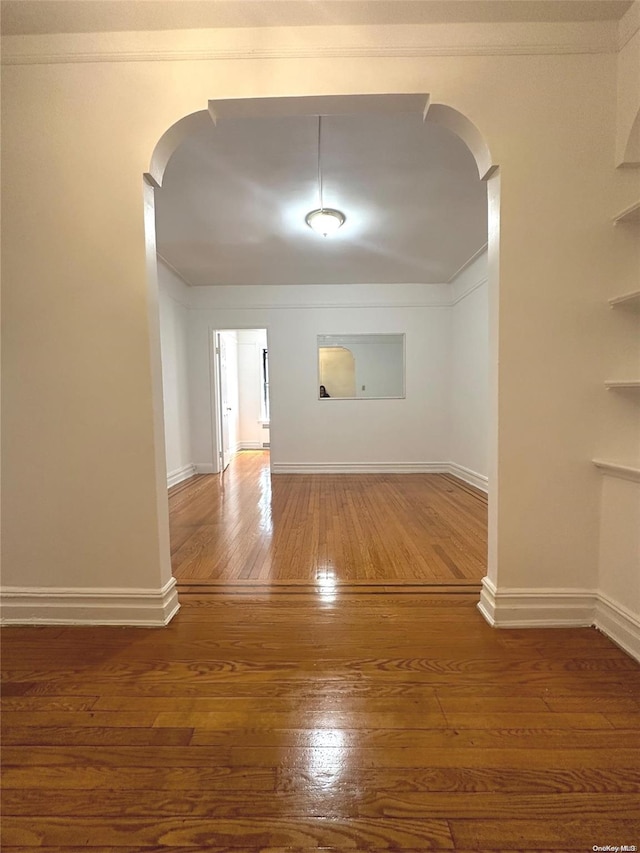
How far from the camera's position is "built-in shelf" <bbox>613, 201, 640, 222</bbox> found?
1395 mm

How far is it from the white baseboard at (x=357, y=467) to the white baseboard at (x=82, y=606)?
3500 millimetres

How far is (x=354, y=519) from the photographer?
3.11 meters

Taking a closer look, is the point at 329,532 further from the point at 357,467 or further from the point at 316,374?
the point at 316,374

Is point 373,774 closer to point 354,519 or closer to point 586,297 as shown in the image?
point 586,297

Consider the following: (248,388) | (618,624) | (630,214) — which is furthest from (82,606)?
(248,388)

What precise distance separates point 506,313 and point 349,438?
12.1 feet

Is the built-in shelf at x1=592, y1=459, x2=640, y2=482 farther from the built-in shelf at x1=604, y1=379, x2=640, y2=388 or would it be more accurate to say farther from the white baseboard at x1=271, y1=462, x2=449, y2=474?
the white baseboard at x1=271, y1=462, x2=449, y2=474

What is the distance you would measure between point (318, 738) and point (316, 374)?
437 centimetres

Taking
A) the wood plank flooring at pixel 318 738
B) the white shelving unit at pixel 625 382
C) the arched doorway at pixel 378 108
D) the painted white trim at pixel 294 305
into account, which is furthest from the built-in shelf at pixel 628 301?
the painted white trim at pixel 294 305

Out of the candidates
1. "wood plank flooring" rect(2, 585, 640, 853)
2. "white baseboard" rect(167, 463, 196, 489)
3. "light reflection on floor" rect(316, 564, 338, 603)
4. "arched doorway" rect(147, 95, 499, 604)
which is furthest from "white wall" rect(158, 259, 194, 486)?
"wood plank flooring" rect(2, 585, 640, 853)

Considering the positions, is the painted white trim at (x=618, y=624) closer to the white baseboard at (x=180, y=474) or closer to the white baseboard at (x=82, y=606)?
the white baseboard at (x=82, y=606)

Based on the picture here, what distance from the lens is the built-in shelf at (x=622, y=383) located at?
1.43 m

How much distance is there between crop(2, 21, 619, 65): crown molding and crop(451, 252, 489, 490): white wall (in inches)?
94.1

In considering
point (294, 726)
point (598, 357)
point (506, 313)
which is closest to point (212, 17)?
point (506, 313)
